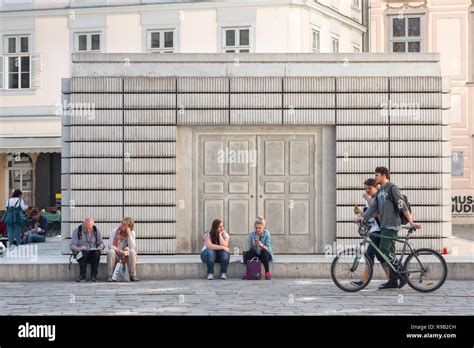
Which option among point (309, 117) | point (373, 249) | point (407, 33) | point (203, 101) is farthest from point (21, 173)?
point (373, 249)

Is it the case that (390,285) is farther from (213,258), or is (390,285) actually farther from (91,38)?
(91,38)

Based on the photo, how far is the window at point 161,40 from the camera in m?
36.2

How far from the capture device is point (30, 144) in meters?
36.2

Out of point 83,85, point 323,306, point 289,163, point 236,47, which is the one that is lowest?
point 323,306

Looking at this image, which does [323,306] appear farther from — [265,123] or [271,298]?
[265,123]

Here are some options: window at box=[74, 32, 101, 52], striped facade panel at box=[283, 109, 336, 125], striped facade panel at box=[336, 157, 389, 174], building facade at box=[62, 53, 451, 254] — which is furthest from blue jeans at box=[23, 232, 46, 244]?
window at box=[74, 32, 101, 52]

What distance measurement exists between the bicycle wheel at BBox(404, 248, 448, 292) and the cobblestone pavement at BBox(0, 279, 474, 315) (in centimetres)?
14

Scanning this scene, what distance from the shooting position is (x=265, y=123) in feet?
66.2

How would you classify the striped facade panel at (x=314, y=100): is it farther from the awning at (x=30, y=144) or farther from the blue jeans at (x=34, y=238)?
the awning at (x=30, y=144)

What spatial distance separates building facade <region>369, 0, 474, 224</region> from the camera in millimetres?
37688

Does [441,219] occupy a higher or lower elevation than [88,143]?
lower

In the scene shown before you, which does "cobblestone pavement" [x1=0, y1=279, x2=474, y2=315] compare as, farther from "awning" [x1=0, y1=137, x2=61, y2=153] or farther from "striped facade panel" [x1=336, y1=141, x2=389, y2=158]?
"awning" [x1=0, y1=137, x2=61, y2=153]

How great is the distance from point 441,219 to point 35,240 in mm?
10094
